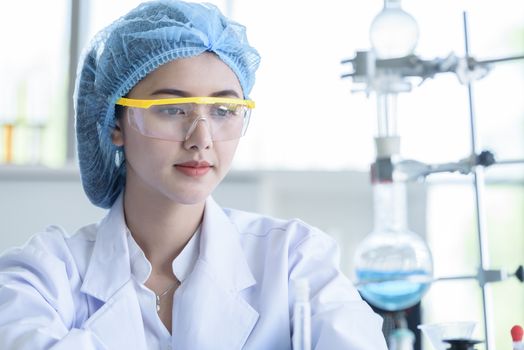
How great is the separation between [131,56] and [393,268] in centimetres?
74

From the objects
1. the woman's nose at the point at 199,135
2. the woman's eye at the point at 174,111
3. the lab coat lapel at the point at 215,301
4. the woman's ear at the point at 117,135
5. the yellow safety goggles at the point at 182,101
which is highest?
the yellow safety goggles at the point at 182,101

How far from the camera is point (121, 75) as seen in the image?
1791 millimetres

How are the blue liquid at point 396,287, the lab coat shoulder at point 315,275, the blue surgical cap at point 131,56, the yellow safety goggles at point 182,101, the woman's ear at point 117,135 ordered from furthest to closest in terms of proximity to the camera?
the woman's ear at point 117,135 < the blue surgical cap at point 131,56 < the yellow safety goggles at point 182,101 < the lab coat shoulder at point 315,275 < the blue liquid at point 396,287

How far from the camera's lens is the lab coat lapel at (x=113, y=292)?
167 cm

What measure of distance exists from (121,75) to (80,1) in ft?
7.06

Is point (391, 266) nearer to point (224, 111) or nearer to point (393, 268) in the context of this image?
point (393, 268)

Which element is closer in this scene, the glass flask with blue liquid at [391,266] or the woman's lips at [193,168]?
the glass flask with blue liquid at [391,266]

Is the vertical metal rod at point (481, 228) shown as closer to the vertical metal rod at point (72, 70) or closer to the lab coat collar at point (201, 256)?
the lab coat collar at point (201, 256)

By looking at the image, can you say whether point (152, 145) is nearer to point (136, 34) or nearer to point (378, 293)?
point (136, 34)

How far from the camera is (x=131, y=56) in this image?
70.3 inches

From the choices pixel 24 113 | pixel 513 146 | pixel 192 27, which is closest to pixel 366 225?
pixel 513 146

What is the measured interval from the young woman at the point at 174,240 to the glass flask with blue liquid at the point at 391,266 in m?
0.13

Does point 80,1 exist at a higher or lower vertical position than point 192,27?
higher

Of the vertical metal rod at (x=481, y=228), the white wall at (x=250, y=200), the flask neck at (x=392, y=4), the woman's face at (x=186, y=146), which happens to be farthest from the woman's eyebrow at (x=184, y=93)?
the white wall at (x=250, y=200)
